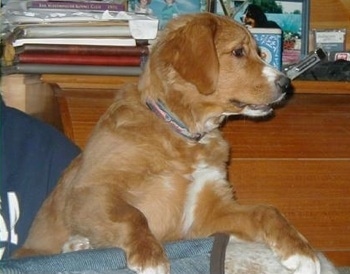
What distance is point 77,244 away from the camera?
183cm

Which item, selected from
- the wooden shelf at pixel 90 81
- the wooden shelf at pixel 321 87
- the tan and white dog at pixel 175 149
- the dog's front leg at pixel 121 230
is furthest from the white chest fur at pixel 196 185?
the wooden shelf at pixel 321 87

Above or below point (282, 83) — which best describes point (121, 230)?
below

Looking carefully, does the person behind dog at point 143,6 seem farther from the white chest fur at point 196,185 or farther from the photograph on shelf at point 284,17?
the white chest fur at point 196,185

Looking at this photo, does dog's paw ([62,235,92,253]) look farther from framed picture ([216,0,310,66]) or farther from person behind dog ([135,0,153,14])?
framed picture ([216,0,310,66])

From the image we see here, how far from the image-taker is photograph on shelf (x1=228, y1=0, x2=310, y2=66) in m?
2.66

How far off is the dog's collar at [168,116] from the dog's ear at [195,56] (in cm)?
10

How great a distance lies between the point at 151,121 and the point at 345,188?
0.70 m

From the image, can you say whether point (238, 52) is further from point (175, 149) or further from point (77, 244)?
point (77, 244)

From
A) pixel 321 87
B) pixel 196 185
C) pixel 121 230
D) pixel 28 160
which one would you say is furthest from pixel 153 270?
pixel 321 87

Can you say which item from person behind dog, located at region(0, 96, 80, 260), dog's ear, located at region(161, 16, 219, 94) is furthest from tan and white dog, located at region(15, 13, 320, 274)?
person behind dog, located at region(0, 96, 80, 260)

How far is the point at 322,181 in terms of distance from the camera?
2326 mm

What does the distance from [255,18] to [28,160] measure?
92 centimetres

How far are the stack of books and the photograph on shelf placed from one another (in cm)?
46

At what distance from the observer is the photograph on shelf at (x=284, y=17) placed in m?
2.66
